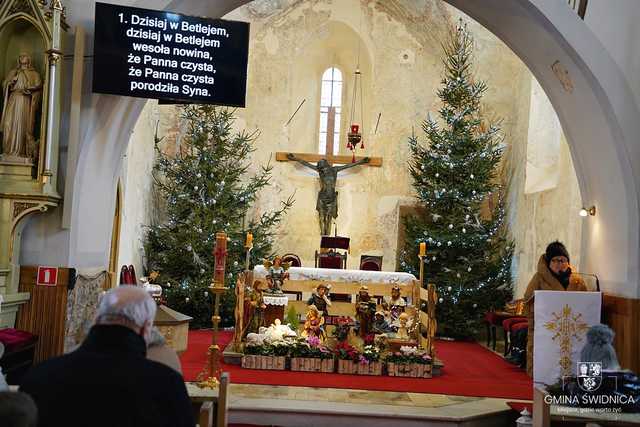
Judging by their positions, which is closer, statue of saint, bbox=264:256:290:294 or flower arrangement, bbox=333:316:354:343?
flower arrangement, bbox=333:316:354:343

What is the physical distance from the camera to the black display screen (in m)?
7.54

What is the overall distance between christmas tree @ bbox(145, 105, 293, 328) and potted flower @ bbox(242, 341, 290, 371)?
4.63 meters

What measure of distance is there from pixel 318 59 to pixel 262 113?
2.08 meters

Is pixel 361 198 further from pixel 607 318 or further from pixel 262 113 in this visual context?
pixel 607 318

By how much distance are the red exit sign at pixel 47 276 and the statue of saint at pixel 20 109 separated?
1.10 meters

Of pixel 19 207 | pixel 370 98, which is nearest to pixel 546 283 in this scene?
pixel 19 207

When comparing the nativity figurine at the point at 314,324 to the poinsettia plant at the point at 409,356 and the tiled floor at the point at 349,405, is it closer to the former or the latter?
the poinsettia plant at the point at 409,356

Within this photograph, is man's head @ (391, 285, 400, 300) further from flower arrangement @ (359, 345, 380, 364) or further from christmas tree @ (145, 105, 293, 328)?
christmas tree @ (145, 105, 293, 328)

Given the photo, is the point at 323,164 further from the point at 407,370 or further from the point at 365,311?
the point at 407,370

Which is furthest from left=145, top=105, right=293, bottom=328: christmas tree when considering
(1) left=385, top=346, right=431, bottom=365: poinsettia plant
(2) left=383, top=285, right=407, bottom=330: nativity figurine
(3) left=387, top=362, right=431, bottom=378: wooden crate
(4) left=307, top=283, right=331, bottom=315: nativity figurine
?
(3) left=387, top=362, right=431, bottom=378: wooden crate

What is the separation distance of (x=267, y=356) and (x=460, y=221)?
6230mm

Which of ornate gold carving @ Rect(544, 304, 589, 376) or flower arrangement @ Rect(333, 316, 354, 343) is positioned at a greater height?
ornate gold carving @ Rect(544, 304, 589, 376)

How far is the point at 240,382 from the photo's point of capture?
8625mm

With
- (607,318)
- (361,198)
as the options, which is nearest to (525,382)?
(607,318)
